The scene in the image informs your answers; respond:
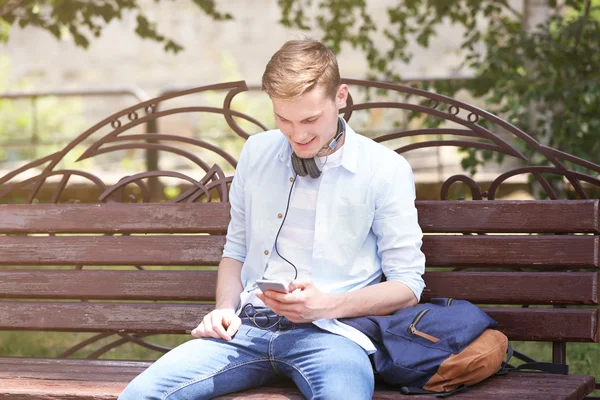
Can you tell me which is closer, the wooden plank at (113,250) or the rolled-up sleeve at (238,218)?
the rolled-up sleeve at (238,218)

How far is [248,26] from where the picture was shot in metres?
21.5

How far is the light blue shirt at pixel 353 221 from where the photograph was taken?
3.21 meters

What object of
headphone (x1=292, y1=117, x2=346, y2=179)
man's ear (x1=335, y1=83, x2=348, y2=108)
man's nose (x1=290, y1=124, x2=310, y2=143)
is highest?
man's ear (x1=335, y1=83, x2=348, y2=108)

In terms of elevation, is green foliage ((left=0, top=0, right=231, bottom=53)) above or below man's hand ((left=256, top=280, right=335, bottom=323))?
above

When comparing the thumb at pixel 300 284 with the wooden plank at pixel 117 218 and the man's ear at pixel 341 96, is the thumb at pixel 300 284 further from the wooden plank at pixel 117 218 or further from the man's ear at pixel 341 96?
the wooden plank at pixel 117 218

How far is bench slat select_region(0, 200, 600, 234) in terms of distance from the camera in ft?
11.7

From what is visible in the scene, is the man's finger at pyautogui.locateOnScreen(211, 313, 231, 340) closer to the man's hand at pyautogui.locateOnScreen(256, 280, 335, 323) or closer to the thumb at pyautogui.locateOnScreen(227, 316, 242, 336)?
the thumb at pyautogui.locateOnScreen(227, 316, 242, 336)

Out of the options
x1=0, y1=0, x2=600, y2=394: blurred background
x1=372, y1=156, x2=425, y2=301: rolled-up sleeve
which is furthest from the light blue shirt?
x1=0, y1=0, x2=600, y2=394: blurred background

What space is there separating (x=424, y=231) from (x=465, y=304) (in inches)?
21.1

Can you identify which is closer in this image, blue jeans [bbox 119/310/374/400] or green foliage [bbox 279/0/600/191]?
blue jeans [bbox 119/310/374/400]

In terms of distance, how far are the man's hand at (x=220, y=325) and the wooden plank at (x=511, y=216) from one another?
90 cm

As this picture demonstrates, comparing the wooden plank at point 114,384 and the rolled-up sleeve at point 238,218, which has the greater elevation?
the rolled-up sleeve at point 238,218

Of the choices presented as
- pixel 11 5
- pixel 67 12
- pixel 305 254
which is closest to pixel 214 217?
pixel 305 254

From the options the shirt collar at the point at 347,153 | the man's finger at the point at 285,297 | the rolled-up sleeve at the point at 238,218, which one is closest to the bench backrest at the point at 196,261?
the rolled-up sleeve at the point at 238,218
